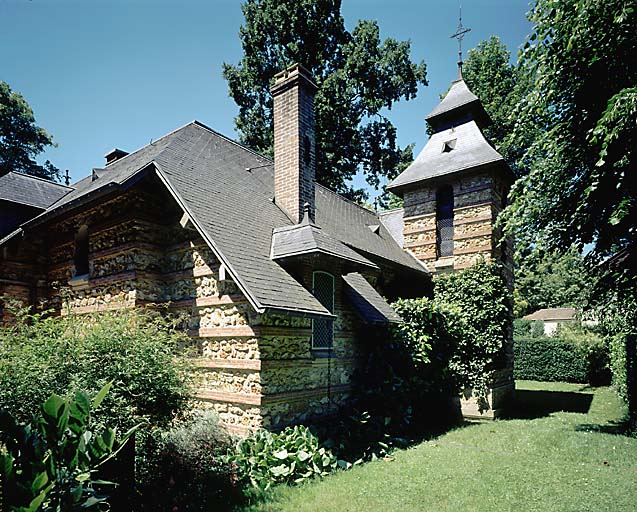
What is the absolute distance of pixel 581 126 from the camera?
7.94 m

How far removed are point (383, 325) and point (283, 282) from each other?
3.54 meters

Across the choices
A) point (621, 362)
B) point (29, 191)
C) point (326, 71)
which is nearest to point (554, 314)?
point (621, 362)

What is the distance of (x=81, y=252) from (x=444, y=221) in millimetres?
11470

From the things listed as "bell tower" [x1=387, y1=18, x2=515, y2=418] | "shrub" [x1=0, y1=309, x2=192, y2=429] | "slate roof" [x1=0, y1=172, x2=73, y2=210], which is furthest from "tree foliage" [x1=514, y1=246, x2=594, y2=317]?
"shrub" [x1=0, y1=309, x2=192, y2=429]

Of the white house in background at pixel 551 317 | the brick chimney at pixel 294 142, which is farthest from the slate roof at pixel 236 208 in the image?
the white house in background at pixel 551 317

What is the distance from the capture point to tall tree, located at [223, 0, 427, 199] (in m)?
24.1

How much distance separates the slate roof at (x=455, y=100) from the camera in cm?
1565

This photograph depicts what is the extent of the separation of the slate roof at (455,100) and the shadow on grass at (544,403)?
10789 mm

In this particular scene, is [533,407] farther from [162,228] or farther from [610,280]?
[162,228]

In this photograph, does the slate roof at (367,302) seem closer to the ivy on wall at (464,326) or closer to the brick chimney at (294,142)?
the ivy on wall at (464,326)

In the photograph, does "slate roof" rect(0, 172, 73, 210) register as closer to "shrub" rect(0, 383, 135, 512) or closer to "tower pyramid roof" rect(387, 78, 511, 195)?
"shrub" rect(0, 383, 135, 512)

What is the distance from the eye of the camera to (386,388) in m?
9.53

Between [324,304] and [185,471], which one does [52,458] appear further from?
[324,304]

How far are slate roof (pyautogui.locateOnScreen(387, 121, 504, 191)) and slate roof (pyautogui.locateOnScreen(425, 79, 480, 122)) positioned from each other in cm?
73
